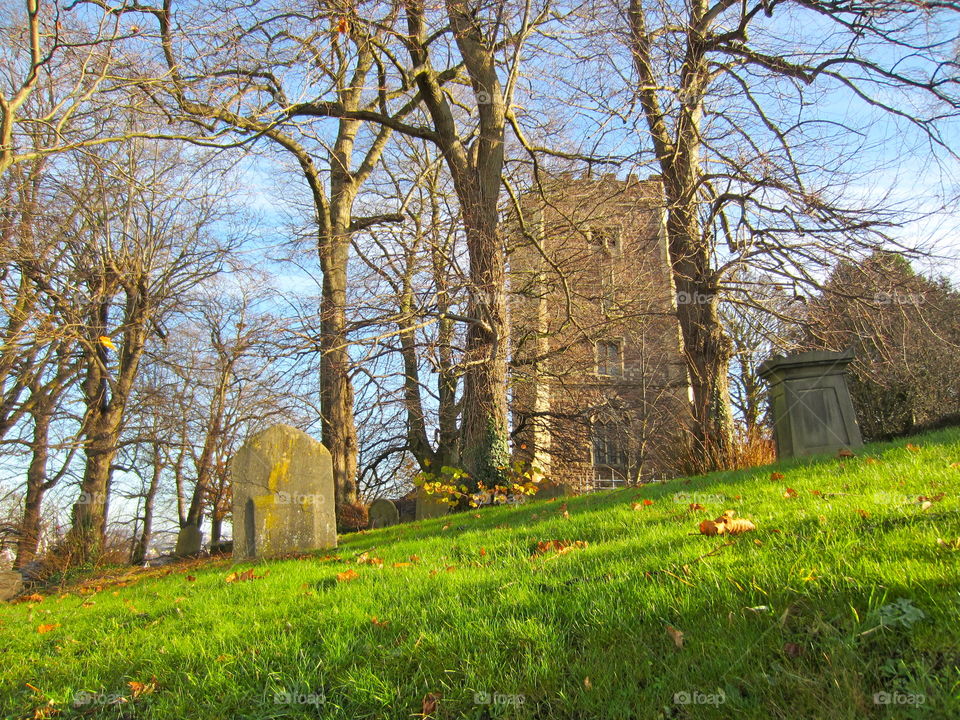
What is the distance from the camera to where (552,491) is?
492 inches

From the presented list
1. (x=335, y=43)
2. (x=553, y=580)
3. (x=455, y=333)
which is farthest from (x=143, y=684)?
(x=455, y=333)

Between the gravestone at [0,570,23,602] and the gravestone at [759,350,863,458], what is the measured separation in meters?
12.6

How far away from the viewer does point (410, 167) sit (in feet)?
71.7

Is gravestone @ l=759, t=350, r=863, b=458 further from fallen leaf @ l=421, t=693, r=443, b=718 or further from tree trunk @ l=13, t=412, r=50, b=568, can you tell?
tree trunk @ l=13, t=412, r=50, b=568

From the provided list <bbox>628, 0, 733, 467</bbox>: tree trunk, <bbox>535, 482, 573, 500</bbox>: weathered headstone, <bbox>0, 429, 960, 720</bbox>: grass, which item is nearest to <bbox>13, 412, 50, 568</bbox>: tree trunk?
<bbox>535, 482, 573, 500</bbox>: weathered headstone

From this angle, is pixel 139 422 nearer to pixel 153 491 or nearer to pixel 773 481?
pixel 153 491

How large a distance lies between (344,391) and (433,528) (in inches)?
308

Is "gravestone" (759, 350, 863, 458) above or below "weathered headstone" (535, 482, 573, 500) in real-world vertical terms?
above

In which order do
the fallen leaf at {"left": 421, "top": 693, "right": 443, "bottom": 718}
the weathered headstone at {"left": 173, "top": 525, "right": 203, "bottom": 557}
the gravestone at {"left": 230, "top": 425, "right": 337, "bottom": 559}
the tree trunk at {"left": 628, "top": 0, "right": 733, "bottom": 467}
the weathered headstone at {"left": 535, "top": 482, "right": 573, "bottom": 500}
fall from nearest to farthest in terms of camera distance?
the fallen leaf at {"left": 421, "top": 693, "right": 443, "bottom": 718} < the gravestone at {"left": 230, "top": 425, "right": 337, "bottom": 559} < the tree trunk at {"left": 628, "top": 0, "right": 733, "bottom": 467} < the weathered headstone at {"left": 535, "top": 482, "right": 573, "bottom": 500} < the weathered headstone at {"left": 173, "top": 525, "right": 203, "bottom": 557}

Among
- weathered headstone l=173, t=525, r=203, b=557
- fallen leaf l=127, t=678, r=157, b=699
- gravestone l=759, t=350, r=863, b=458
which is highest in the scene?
gravestone l=759, t=350, r=863, b=458

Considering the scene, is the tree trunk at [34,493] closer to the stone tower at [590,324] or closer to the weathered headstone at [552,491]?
the weathered headstone at [552,491]

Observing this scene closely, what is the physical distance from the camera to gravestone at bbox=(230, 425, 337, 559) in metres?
9.02

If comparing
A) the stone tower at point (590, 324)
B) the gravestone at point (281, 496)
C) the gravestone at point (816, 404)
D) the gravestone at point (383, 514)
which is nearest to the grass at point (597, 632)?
the gravestone at point (281, 496)

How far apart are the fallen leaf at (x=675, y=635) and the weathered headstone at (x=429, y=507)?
9786 mm
